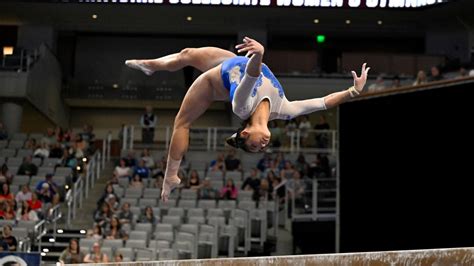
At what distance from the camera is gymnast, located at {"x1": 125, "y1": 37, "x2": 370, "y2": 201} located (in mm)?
7102

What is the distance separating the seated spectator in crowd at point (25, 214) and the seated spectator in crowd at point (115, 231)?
58.7 inches

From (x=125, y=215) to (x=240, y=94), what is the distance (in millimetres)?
9087

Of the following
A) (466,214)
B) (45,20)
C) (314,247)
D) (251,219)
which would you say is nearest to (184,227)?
(251,219)

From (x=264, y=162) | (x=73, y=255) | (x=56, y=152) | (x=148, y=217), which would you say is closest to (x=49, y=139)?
(x=56, y=152)

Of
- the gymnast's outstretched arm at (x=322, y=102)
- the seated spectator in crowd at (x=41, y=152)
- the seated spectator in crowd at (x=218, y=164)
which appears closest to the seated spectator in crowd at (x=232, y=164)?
the seated spectator in crowd at (x=218, y=164)

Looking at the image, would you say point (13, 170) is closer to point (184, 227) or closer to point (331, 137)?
point (184, 227)

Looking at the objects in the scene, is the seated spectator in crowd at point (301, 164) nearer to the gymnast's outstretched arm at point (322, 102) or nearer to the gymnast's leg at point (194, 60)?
the gymnast's leg at point (194, 60)

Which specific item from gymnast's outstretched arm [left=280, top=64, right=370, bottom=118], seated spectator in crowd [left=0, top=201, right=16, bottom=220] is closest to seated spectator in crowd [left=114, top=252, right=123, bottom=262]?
seated spectator in crowd [left=0, top=201, right=16, bottom=220]

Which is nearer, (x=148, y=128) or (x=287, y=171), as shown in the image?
(x=287, y=171)

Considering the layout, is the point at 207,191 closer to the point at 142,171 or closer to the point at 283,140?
the point at 142,171

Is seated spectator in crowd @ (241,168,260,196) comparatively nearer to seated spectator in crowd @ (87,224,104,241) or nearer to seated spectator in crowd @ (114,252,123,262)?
seated spectator in crowd @ (87,224,104,241)

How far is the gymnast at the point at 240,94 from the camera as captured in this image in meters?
7.10

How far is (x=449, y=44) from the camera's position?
25.1m

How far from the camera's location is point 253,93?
7.25m
